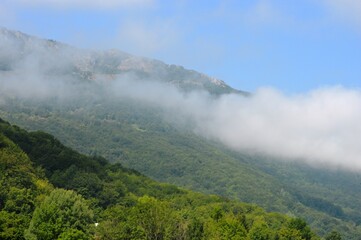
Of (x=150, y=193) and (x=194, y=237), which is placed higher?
(x=194, y=237)

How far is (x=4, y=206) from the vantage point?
277ft

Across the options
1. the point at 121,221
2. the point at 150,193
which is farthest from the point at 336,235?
the point at 121,221

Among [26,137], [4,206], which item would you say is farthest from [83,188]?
[4,206]

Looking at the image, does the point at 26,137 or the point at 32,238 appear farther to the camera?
the point at 26,137

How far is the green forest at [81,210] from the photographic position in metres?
72.1

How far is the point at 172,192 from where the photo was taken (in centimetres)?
18612

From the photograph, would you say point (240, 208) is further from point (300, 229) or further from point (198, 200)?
point (300, 229)

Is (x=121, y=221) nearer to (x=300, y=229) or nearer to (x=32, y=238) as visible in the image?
(x=32, y=238)

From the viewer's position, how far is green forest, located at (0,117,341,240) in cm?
7212

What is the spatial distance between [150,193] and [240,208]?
99.0 ft

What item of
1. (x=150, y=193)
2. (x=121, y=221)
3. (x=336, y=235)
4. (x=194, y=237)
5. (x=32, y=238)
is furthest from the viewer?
(x=150, y=193)

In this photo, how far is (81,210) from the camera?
3199 inches

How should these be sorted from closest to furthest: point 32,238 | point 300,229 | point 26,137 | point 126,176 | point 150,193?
point 32,238
point 300,229
point 26,137
point 150,193
point 126,176

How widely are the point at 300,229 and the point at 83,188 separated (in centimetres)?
5648
